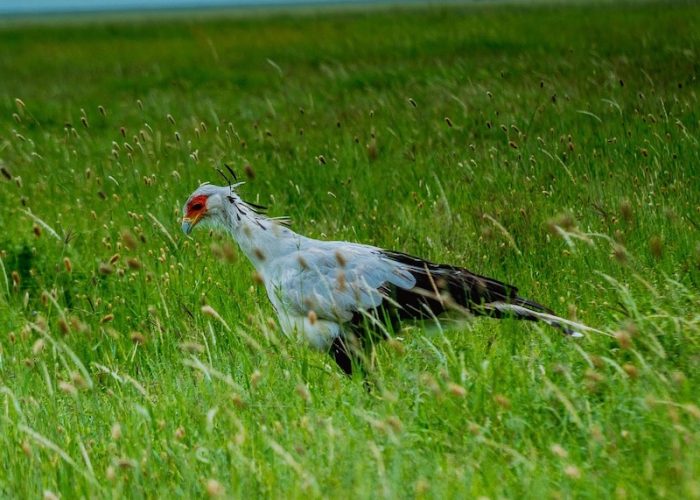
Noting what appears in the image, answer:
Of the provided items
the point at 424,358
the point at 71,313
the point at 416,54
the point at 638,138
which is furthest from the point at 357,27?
the point at 424,358

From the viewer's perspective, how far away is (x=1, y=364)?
16.8 feet

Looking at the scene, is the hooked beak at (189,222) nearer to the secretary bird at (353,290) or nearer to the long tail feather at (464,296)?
the secretary bird at (353,290)

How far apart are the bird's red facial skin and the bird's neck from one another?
0.49 feet

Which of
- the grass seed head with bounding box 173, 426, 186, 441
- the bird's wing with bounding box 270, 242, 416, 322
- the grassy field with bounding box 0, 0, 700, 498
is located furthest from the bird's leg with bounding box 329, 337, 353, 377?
the grass seed head with bounding box 173, 426, 186, 441

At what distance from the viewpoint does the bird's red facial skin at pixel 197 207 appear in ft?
19.0

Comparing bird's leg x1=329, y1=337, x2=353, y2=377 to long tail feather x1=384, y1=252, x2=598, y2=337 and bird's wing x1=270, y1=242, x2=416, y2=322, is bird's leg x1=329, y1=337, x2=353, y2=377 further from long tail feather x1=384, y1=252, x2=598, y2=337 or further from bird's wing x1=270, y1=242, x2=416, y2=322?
long tail feather x1=384, y1=252, x2=598, y2=337

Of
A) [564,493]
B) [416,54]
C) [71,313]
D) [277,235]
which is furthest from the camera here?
[416,54]

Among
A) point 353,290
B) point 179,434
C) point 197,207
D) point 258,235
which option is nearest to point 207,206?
point 197,207

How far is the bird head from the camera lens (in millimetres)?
5742

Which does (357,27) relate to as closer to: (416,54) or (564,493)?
(416,54)

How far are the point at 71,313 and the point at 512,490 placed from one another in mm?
3725

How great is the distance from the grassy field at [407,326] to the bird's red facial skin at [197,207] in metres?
0.43

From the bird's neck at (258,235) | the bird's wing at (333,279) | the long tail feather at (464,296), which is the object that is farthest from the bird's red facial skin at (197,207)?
the long tail feather at (464,296)

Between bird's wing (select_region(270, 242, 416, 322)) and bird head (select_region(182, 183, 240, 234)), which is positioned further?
bird head (select_region(182, 183, 240, 234))
